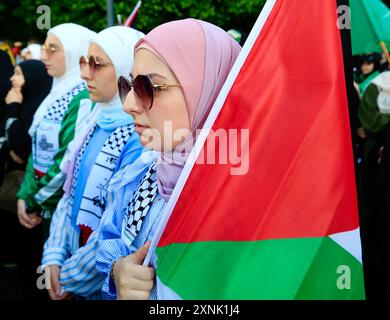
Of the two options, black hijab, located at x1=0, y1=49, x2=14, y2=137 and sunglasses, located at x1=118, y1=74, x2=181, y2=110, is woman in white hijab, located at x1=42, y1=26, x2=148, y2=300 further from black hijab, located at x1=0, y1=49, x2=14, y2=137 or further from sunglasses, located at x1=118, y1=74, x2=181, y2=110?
black hijab, located at x1=0, y1=49, x2=14, y2=137

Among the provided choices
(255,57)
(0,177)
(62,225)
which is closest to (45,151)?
(62,225)

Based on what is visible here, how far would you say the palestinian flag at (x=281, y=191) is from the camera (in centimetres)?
171

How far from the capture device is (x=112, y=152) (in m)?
3.01

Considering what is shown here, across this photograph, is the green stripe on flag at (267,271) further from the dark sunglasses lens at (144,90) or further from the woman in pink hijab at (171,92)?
the dark sunglasses lens at (144,90)

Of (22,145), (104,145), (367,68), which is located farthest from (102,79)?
(367,68)

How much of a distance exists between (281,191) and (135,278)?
504 mm

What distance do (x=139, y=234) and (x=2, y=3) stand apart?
18795mm

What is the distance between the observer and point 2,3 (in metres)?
19.5

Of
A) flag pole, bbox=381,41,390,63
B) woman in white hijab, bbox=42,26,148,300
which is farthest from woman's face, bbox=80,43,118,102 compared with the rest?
flag pole, bbox=381,41,390,63

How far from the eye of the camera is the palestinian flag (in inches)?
67.4

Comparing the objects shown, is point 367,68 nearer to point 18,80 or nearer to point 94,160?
point 18,80

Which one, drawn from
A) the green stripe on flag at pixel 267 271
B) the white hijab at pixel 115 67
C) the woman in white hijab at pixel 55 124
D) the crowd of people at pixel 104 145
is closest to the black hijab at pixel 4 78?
the crowd of people at pixel 104 145

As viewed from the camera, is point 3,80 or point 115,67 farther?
point 3,80

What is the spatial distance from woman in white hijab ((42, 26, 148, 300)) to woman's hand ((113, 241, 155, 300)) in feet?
2.95
